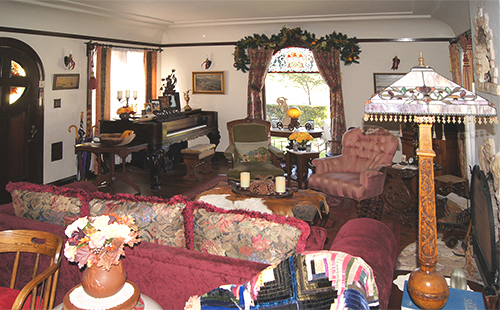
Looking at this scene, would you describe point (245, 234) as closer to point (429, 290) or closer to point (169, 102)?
point (429, 290)

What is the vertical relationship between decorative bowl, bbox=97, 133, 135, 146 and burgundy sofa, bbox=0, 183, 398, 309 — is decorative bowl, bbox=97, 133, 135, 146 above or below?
above

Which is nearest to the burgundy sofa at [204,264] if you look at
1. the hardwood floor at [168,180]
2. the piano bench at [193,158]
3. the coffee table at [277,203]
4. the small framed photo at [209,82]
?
the coffee table at [277,203]

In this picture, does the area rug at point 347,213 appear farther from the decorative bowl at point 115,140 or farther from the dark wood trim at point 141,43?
the dark wood trim at point 141,43

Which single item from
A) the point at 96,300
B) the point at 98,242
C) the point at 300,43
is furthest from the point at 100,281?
the point at 300,43

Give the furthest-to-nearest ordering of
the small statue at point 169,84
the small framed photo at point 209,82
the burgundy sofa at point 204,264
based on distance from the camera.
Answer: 1. the small framed photo at point 209,82
2. the small statue at point 169,84
3. the burgundy sofa at point 204,264

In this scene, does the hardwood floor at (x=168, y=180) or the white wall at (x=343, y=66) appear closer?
the hardwood floor at (x=168, y=180)

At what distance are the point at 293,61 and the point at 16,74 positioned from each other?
17.1 feet

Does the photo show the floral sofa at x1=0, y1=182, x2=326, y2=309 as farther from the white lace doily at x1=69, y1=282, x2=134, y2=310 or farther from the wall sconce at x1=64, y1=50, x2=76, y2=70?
the wall sconce at x1=64, y1=50, x2=76, y2=70

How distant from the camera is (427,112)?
1.87 meters

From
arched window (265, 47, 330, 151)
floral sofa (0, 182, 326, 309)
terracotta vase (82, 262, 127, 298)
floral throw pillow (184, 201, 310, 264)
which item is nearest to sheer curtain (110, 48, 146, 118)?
arched window (265, 47, 330, 151)

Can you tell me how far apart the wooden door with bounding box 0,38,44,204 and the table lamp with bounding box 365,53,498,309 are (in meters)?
5.68

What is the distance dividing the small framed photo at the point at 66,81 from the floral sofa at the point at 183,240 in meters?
4.25

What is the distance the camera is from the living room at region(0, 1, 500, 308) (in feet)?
21.1

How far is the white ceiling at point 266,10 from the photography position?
20.1ft
